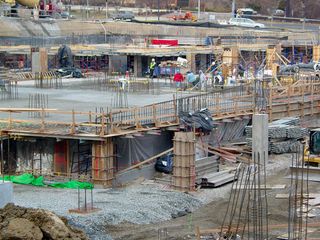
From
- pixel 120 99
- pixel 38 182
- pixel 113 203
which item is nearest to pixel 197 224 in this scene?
pixel 113 203

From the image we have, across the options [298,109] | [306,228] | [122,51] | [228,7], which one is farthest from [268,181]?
[228,7]

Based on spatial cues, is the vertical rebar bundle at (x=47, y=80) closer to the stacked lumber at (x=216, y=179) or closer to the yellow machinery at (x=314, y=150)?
the stacked lumber at (x=216, y=179)

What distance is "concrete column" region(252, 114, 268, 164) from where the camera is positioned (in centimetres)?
2409

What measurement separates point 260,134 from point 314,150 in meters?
1.86

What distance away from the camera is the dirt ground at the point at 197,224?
17.2 meters

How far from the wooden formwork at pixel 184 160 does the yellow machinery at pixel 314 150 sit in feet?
11.8

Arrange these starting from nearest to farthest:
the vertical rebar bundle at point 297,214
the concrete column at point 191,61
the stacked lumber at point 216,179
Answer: the vertical rebar bundle at point 297,214, the stacked lumber at point 216,179, the concrete column at point 191,61

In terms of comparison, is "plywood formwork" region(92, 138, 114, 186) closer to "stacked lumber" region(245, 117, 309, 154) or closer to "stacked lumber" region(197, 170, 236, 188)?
"stacked lumber" region(197, 170, 236, 188)

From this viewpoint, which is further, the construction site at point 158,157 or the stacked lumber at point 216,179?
the stacked lumber at point 216,179

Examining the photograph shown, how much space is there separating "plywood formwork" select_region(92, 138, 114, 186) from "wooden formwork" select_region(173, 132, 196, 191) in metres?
1.64

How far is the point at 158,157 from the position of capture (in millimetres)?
22812

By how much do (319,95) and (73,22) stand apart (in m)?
27.4

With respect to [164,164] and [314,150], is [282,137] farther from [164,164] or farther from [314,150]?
[164,164]

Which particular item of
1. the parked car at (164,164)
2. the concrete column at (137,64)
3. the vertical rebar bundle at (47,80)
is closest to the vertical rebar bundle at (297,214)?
the parked car at (164,164)
